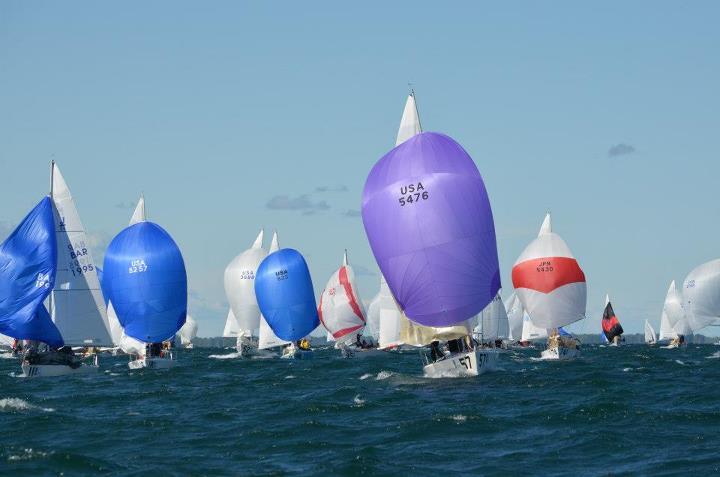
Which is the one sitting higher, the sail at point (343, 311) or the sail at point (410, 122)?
the sail at point (410, 122)

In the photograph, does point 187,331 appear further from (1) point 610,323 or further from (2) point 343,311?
(2) point 343,311

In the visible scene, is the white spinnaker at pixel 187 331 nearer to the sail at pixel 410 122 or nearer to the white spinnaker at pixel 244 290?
the white spinnaker at pixel 244 290

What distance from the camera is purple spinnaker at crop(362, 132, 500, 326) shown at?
40906 millimetres

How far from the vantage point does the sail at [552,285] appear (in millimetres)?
69062

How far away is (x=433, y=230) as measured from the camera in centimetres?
4084

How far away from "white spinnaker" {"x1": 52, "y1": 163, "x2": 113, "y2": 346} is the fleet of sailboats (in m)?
0.05

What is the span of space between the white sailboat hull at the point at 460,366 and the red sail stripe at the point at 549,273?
25330 mm

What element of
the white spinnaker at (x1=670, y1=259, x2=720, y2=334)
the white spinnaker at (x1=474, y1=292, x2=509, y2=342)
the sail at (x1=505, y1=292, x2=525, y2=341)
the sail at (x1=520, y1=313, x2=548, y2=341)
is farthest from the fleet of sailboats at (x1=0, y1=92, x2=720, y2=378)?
the sail at (x1=505, y1=292, x2=525, y2=341)

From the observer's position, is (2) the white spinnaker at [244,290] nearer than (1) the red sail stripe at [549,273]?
No

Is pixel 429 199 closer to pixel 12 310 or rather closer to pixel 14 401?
pixel 14 401

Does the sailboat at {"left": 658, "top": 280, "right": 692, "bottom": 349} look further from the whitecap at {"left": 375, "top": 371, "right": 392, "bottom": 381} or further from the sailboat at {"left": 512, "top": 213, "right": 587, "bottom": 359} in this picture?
the whitecap at {"left": 375, "top": 371, "right": 392, "bottom": 381}

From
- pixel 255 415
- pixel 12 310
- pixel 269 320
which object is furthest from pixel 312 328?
pixel 255 415

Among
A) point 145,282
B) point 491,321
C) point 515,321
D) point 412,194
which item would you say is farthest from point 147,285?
point 515,321

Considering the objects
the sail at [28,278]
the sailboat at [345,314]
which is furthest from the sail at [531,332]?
the sail at [28,278]
